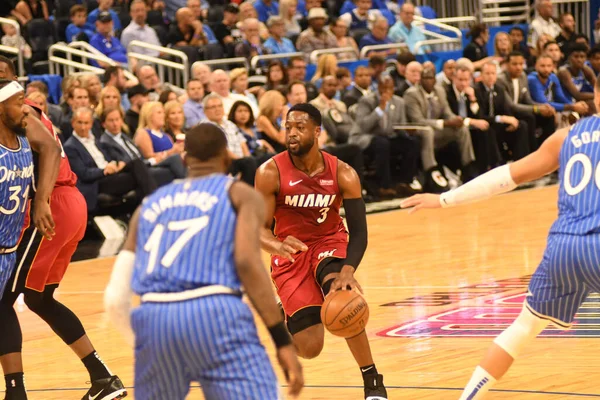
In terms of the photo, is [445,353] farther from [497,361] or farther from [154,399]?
[154,399]

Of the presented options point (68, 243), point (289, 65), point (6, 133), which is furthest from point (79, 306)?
point (289, 65)

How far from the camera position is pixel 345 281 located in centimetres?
632

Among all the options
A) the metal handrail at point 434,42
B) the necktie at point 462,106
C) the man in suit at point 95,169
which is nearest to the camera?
the man in suit at point 95,169

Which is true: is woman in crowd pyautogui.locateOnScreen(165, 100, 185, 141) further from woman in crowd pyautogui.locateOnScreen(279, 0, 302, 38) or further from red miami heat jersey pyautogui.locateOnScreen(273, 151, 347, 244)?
red miami heat jersey pyautogui.locateOnScreen(273, 151, 347, 244)

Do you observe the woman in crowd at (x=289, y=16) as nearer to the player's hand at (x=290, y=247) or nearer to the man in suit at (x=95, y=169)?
the man in suit at (x=95, y=169)

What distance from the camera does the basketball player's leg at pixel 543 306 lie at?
535 centimetres

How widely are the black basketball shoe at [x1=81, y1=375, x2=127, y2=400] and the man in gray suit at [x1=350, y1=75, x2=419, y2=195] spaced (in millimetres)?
9340

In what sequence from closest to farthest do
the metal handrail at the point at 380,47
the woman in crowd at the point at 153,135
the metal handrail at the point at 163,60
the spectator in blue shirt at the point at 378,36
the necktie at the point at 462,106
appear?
the woman in crowd at the point at 153,135 < the metal handrail at the point at 163,60 < the necktie at the point at 462,106 < the metal handrail at the point at 380,47 < the spectator in blue shirt at the point at 378,36

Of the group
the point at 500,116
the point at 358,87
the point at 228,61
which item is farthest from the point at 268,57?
the point at 500,116

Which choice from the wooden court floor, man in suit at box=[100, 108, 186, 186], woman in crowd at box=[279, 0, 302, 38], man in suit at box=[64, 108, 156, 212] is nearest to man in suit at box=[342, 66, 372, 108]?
woman in crowd at box=[279, 0, 302, 38]

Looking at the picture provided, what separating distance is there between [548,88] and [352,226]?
12822 millimetres

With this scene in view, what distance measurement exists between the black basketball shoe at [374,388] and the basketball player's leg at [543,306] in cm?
84

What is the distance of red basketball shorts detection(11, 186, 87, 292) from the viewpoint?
21.3ft

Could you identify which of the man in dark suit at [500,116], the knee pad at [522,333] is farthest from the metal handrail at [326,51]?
the knee pad at [522,333]
